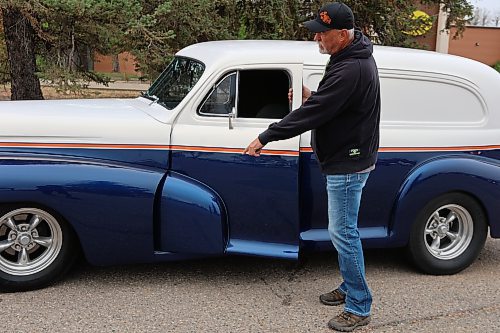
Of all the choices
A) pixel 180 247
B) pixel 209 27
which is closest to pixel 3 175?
pixel 180 247

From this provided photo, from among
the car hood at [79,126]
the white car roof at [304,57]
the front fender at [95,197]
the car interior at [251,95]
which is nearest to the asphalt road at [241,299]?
the front fender at [95,197]

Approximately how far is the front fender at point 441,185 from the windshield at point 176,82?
183cm

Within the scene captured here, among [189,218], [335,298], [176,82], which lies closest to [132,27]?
[176,82]

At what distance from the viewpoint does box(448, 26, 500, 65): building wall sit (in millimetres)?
35500

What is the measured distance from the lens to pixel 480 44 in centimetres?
3584

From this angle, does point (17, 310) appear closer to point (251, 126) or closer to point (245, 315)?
point (245, 315)

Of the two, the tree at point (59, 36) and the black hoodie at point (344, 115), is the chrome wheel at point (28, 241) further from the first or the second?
the tree at point (59, 36)

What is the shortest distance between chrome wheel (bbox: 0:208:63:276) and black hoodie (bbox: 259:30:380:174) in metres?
1.70

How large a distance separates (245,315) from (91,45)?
6.38m

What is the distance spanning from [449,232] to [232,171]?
76.1 inches

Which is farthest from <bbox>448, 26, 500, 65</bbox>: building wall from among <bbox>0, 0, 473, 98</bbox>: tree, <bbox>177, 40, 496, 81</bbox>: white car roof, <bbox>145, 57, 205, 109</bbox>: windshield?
<bbox>145, 57, 205, 109</bbox>: windshield

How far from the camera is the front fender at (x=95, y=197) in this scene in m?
3.57

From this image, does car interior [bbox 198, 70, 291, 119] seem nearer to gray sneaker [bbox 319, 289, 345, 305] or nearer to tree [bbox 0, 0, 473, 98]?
gray sneaker [bbox 319, 289, 345, 305]

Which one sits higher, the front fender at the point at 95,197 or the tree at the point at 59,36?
the tree at the point at 59,36
